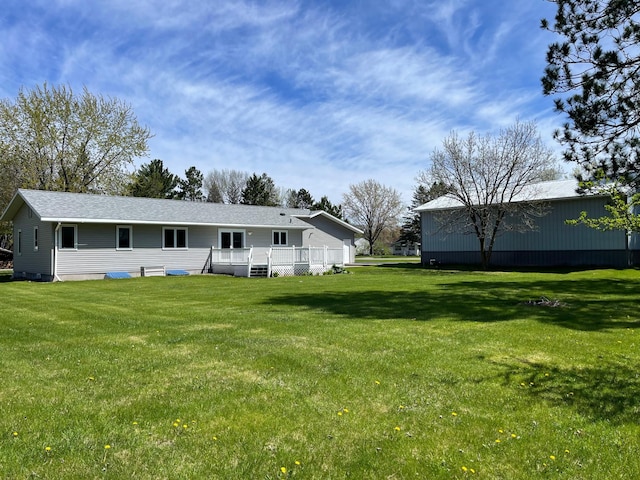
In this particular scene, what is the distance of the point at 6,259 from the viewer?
3659 centimetres

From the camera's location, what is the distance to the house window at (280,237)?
94.6ft

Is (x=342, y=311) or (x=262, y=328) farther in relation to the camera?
(x=342, y=311)

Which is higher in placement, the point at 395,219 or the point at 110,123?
the point at 110,123

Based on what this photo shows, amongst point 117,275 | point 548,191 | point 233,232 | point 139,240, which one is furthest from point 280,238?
point 548,191

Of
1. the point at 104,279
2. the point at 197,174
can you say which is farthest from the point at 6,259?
the point at 197,174

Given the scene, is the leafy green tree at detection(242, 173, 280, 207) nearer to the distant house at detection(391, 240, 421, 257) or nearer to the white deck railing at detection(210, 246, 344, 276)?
the distant house at detection(391, 240, 421, 257)

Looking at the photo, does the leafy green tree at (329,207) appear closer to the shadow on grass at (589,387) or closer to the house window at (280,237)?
the house window at (280,237)

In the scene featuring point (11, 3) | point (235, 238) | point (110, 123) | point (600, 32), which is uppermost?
point (110, 123)

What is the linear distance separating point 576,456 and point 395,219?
63.4 m

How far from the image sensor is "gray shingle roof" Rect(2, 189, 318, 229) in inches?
821

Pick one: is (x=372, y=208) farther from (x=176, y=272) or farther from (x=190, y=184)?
(x=176, y=272)

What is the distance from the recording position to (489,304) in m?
11.4

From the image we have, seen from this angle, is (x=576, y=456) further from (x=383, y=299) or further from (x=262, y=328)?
(x=383, y=299)

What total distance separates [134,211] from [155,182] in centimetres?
2958
